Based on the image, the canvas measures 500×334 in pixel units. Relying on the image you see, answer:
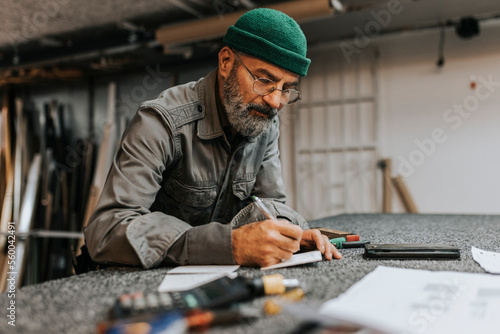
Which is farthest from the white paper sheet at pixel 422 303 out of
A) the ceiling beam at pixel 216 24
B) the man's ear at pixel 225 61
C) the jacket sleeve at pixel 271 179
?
the ceiling beam at pixel 216 24

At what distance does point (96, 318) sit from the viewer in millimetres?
584

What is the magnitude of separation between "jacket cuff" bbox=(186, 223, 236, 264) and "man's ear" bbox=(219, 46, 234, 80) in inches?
21.9

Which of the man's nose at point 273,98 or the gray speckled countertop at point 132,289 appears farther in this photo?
the man's nose at point 273,98

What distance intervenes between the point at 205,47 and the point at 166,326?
13.9ft

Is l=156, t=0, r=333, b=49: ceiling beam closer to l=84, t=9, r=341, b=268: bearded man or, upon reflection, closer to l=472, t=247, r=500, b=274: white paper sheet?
l=84, t=9, r=341, b=268: bearded man

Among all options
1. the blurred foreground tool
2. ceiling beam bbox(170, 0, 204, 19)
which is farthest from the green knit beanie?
ceiling beam bbox(170, 0, 204, 19)

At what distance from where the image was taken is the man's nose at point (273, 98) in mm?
1197

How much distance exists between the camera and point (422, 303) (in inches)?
24.5

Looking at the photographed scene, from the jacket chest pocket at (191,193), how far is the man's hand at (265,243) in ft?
1.14

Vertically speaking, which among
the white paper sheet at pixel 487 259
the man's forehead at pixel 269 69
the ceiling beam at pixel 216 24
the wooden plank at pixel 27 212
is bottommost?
the wooden plank at pixel 27 212

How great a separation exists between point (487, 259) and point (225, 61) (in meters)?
0.90

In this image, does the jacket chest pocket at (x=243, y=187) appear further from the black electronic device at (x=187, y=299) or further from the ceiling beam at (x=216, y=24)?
the ceiling beam at (x=216, y=24)

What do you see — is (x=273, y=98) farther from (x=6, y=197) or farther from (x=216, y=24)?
(x=6, y=197)

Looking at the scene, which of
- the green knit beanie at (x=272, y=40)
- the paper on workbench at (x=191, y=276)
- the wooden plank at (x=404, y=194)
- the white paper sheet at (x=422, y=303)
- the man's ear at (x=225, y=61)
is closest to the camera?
the white paper sheet at (x=422, y=303)
